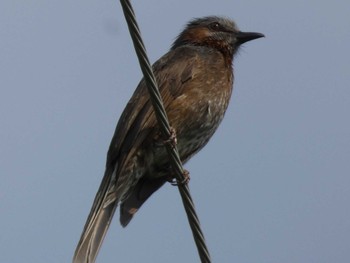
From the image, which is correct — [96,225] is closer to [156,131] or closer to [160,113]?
[156,131]

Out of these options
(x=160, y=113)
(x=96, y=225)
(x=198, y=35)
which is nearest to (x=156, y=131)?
(x=96, y=225)

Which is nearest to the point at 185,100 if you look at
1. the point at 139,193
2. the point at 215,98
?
the point at 215,98

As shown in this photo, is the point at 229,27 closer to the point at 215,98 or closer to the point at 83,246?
the point at 215,98

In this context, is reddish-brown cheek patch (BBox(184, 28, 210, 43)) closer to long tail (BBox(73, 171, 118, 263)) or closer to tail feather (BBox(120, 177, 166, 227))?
tail feather (BBox(120, 177, 166, 227))

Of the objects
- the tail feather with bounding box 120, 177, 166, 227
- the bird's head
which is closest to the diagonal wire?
the tail feather with bounding box 120, 177, 166, 227

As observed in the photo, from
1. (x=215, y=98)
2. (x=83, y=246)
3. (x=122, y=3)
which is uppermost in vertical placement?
(x=122, y=3)
